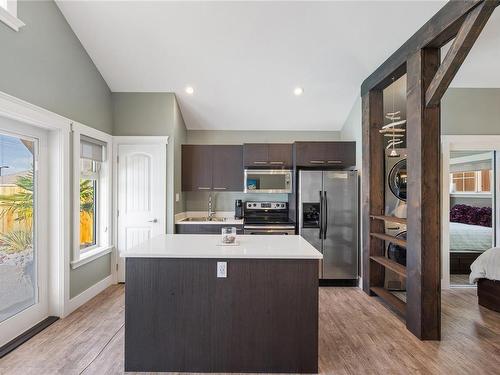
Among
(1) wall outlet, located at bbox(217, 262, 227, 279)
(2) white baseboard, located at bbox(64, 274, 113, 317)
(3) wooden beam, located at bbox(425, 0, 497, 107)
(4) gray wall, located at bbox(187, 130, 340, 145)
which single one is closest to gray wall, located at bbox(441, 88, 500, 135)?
(4) gray wall, located at bbox(187, 130, 340, 145)

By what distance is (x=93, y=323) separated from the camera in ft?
9.70

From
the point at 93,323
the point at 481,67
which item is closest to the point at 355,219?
the point at 481,67

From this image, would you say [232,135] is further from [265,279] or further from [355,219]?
[265,279]

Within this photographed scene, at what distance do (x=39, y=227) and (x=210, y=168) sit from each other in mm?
2444

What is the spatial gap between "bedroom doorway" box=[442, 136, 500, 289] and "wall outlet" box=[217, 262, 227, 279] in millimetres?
3134

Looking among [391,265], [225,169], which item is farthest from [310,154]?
[391,265]

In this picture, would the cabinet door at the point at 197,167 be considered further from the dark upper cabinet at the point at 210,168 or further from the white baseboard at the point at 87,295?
the white baseboard at the point at 87,295

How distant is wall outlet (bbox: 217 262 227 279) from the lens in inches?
85.2

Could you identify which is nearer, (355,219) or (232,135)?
(355,219)

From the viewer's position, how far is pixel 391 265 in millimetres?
3275

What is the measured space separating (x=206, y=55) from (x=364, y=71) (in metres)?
1.95

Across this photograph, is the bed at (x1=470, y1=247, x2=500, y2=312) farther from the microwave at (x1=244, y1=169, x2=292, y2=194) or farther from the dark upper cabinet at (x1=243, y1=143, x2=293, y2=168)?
the dark upper cabinet at (x1=243, y1=143, x2=293, y2=168)

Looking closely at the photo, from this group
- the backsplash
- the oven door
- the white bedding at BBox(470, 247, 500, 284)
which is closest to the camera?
the white bedding at BBox(470, 247, 500, 284)

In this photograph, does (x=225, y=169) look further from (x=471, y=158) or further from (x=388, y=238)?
(x=471, y=158)
